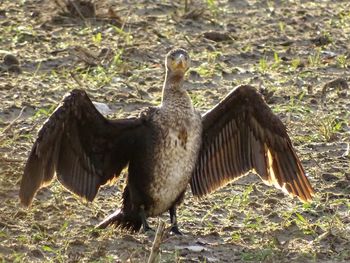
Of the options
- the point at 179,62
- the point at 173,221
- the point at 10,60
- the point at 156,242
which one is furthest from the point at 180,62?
the point at 10,60

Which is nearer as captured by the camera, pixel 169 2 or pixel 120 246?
pixel 120 246

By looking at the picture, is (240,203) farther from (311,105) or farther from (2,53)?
(2,53)

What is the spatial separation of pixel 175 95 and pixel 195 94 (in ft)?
6.81

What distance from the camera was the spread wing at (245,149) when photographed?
9.08 meters

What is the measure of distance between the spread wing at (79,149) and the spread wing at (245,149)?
1.97ft

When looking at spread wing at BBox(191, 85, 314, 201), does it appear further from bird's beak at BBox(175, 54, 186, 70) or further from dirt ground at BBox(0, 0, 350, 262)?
bird's beak at BBox(175, 54, 186, 70)

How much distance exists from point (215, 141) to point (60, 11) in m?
3.42

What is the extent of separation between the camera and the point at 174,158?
28.9ft

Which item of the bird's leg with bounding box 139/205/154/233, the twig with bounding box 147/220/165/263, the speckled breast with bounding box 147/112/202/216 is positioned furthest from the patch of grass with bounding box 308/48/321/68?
the twig with bounding box 147/220/165/263

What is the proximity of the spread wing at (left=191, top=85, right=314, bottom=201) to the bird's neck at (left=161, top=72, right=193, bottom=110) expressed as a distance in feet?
0.87

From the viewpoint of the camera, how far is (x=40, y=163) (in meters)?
8.36

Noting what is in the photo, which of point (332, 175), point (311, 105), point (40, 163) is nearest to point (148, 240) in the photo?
point (40, 163)

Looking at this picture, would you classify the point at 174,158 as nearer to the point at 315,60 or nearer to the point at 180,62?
the point at 180,62

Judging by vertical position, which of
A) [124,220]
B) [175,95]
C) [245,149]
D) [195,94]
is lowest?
[195,94]
